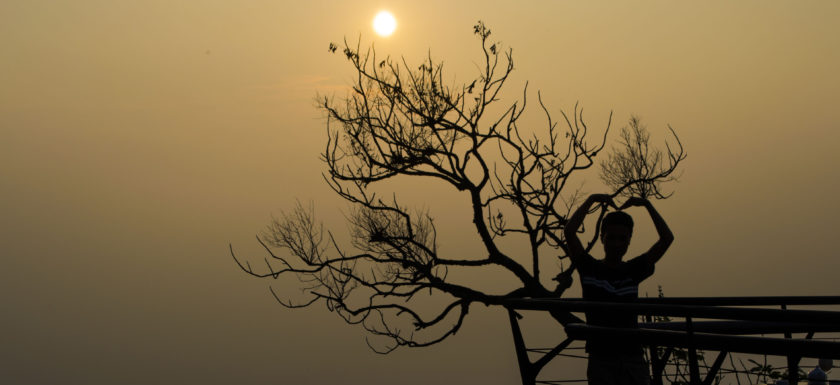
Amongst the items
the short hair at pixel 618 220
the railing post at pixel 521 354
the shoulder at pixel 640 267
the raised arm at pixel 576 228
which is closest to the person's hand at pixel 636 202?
the raised arm at pixel 576 228

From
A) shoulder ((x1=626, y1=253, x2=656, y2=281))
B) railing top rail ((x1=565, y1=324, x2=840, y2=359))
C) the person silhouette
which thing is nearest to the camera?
railing top rail ((x1=565, y1=324, x2=840, y2=359))

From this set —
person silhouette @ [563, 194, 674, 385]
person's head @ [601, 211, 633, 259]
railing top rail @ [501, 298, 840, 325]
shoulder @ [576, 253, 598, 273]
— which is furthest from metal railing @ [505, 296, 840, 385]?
person's head @ [601, 211, 633, 259]

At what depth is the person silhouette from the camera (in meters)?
3.95

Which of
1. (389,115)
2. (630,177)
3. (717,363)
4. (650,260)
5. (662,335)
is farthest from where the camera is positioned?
(630,177)

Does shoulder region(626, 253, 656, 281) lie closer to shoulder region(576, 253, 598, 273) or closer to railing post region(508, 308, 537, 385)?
shoulder region(576, 253, 598, 273)

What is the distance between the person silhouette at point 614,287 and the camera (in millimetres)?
3951

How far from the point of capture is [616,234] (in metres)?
4.20

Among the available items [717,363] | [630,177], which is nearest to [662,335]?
[717,363]

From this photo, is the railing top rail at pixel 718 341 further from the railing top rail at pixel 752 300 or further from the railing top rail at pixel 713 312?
the railing top rail at pixel 752 300

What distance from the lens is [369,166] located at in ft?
42.0

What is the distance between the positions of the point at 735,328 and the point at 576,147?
8.84 meters

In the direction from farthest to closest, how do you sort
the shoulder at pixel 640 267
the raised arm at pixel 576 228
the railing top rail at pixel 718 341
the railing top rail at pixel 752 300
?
the railing top rail at pixel 752 300 → the raised arm at pixel 576 228 → the shoulder at pixel 640 267 → the railing top rail at pixel 718 341

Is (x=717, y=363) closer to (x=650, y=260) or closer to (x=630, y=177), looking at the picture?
(x=650, y=260)

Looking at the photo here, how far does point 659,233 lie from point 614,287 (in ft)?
2.15
